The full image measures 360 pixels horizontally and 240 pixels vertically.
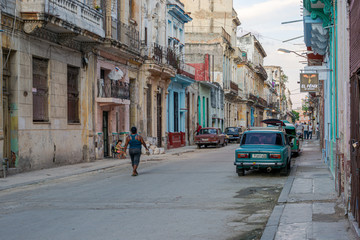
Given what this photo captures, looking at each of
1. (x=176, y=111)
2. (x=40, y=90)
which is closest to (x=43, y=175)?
(x=40, y=90)

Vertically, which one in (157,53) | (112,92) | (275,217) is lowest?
(275,217)

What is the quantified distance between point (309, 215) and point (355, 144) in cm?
Answer: 251

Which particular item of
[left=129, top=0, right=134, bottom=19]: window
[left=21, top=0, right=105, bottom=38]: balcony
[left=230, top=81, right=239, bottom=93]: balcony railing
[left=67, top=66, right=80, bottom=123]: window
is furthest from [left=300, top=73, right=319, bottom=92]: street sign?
[left=230, top=81, right=239, bottom=93]: balcony railing

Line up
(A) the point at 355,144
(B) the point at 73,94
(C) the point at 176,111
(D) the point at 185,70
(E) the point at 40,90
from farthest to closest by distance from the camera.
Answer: (D) the point at 185,70
(C) the point at 176,111
(B) the point at 73,94
(E) the point at 40,90
(A) the point at 355,144

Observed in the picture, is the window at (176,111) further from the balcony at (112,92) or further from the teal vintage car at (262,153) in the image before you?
the teal vintage car at (262,153)

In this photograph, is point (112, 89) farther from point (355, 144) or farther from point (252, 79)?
point (252, 79)

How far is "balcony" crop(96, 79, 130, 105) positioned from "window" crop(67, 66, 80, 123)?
1.60m

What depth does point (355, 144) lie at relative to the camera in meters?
6.77

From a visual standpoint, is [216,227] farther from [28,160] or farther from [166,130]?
[166,130]

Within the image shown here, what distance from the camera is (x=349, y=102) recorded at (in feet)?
25.8

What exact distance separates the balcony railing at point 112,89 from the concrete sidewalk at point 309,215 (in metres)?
13.5

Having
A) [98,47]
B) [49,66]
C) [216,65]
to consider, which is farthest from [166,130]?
[216,65]

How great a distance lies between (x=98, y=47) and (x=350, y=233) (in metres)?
18.7

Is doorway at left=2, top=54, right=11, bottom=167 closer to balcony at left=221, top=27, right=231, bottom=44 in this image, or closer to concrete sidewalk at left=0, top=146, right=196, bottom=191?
concrete sidewalk at left=0, top=146, right=196, bottom=191
